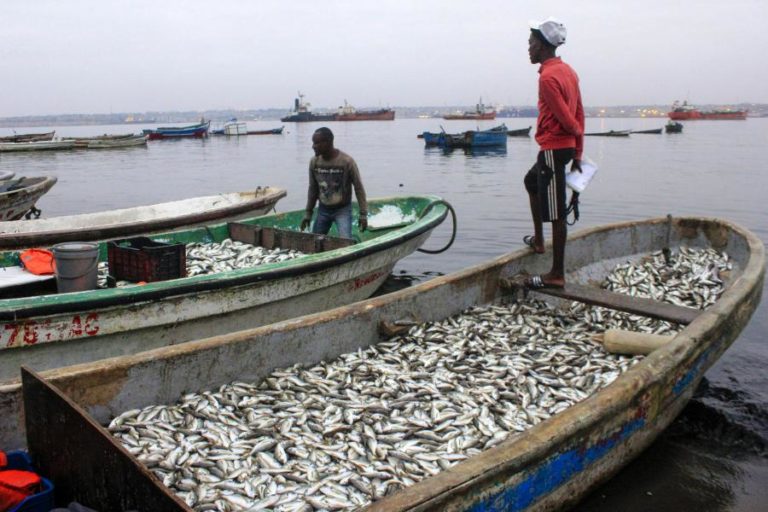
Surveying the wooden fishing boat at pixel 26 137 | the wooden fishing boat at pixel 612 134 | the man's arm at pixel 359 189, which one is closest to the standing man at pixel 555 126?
the man's arm at pixel 359 189

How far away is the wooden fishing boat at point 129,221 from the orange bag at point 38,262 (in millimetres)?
1611

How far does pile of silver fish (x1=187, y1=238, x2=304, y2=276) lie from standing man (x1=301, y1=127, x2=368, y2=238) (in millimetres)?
736

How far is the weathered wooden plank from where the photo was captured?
9.29 feet

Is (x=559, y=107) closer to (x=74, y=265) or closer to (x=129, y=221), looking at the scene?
(x=74, y=265)

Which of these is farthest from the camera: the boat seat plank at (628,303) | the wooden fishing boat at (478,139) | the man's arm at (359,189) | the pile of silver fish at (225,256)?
the wooden fishing boat at (478,139)

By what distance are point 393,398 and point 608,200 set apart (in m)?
18.2

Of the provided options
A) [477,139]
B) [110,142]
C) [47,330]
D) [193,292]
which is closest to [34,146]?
[110,142]

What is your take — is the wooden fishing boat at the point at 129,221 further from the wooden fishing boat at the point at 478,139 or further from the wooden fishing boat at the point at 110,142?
the wooden fishing boat at the point at 110,142

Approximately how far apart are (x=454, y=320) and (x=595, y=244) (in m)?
2.96

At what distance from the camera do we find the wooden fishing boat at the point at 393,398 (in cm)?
306

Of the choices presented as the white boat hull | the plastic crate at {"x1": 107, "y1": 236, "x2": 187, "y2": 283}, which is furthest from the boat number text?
the plastic crate at {"x1": 107, "y1": 236, "x2": 187, "y2": 283}

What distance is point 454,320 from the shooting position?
6.20 meters

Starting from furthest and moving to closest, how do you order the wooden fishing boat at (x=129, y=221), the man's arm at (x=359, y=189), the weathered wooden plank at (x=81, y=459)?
the wooden fishing boat at (x=129, y=221) → the man's arm at (x=359, y=189) → the weathered wooden plank at (x=81, y=459)

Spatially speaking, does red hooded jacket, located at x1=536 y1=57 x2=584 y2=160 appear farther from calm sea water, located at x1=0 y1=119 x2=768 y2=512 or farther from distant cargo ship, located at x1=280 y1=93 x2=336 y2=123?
distant cargo ship, located at x1=280 y1=93 x2=336 y2=123
